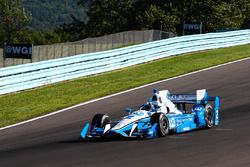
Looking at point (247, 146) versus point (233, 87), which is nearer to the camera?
point (247, 146)

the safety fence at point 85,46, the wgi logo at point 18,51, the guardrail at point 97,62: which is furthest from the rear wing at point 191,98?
the safety fence at point 85,46

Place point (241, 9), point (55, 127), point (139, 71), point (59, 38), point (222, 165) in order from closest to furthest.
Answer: point (222, 165) < point (55, 127) < point (139, 71) < point (241, 9) < point (59, 38)

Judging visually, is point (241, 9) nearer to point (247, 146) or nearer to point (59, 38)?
point (59, 38)

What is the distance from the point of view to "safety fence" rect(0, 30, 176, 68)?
90.2 ft

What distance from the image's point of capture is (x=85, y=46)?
105 feet

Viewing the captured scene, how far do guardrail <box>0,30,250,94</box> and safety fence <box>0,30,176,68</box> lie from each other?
120 inches

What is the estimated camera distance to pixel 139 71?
85.4 ft

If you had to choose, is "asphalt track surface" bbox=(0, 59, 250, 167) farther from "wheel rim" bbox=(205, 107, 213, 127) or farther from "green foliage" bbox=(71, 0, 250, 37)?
"green foliage" bbox=(71, 0, 250, 37)

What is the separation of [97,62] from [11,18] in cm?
5693

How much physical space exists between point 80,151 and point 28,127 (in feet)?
16.5

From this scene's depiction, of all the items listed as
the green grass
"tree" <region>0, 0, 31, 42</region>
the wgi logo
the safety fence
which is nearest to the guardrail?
the green grass

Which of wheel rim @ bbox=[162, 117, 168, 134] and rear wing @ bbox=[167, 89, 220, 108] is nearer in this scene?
wheel rim @ bbox=[162, 117, 168, 134]

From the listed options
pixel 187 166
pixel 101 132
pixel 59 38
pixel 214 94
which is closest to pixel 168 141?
pixel 101 132

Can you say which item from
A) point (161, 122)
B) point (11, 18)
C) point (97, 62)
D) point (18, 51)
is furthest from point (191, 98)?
point (11, 18)
